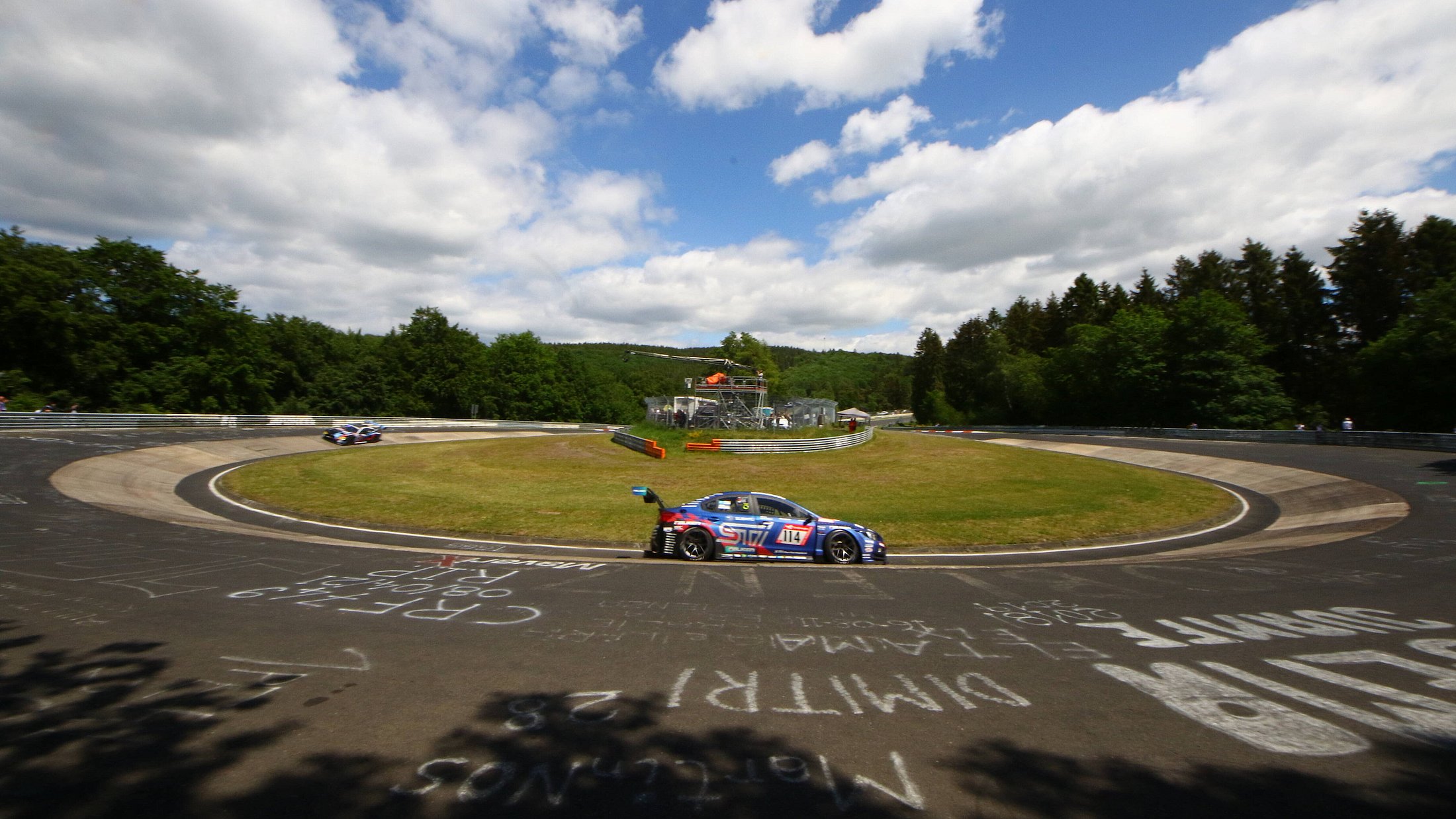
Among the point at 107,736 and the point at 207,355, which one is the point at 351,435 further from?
the point at 107,736

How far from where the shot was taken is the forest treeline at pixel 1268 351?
47750mm

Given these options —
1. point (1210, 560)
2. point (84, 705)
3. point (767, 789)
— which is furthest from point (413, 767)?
point (1210, 560)

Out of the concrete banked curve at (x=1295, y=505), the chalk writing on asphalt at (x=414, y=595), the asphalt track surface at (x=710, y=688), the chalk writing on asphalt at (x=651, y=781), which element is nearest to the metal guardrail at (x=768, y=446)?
the concrete banked curve at (x=1295, y=505)

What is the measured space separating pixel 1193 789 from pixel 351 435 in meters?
52.1

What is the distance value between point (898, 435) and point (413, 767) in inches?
1798

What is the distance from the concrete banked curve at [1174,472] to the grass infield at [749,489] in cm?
211

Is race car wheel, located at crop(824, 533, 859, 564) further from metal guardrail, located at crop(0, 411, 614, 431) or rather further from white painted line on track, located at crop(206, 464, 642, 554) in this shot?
metal guardrail, located at crop(0, 411, 614, 431)

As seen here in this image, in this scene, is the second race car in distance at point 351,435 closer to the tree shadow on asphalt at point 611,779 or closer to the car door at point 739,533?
the car door at point 739,533

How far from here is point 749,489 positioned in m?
29.0

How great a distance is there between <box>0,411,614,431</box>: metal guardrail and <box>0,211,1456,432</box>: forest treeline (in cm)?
962

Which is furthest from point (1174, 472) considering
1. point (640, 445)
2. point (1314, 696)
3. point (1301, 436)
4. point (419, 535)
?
point (419, 535)

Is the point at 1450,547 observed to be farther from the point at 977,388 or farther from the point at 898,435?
the point at 977,388

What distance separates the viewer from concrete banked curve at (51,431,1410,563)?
670 inches

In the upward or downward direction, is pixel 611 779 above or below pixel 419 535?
above
